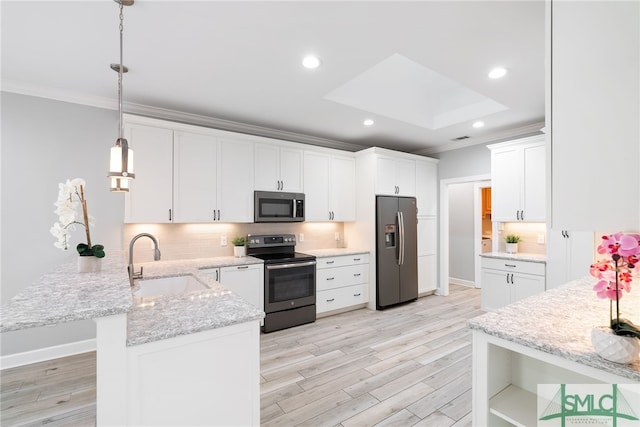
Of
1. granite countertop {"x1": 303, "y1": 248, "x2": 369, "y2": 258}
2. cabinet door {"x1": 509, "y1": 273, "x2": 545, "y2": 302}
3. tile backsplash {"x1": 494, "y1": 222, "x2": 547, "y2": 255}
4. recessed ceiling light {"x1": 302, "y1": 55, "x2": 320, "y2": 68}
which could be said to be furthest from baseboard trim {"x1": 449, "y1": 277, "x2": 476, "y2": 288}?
recessed ceiling light {"x1": 302, "y1": 55, "x2": 320, "y2": 68}

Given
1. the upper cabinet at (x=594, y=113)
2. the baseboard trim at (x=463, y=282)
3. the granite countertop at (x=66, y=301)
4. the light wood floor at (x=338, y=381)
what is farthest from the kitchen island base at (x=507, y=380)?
the baseboard trim at (x=463, y=282)

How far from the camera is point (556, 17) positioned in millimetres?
1222

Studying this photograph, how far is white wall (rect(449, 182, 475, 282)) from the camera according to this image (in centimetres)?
618

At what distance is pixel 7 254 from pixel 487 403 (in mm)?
4100

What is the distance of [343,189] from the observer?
15.9 ft

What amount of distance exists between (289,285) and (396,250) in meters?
1.86

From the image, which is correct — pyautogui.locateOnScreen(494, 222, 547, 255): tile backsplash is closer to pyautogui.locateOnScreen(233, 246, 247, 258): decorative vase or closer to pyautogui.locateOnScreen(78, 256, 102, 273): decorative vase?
pyautogui.locateOnScreen(233, 246, 247, 258): decorative vase

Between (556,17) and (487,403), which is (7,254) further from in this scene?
(556,17)

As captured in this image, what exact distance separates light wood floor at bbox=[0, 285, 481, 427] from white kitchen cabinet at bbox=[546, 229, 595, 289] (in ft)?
4.28

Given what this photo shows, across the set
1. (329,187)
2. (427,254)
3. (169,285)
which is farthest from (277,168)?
(427,254)

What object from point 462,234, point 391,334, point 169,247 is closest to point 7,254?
point 169,247

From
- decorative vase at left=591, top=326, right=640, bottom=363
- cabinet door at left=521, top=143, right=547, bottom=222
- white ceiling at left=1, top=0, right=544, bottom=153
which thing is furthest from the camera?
cabinet door at left=521, top=143, right=547, bottom=222

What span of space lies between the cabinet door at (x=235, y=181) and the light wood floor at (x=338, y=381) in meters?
1.56

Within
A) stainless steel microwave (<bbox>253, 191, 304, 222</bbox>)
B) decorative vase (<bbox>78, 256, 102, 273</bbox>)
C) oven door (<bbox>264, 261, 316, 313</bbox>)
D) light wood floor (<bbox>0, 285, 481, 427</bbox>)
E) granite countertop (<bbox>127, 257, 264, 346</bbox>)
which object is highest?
stainless steel microwave (<bbox>253, 191, 304, 222</bbox>)
